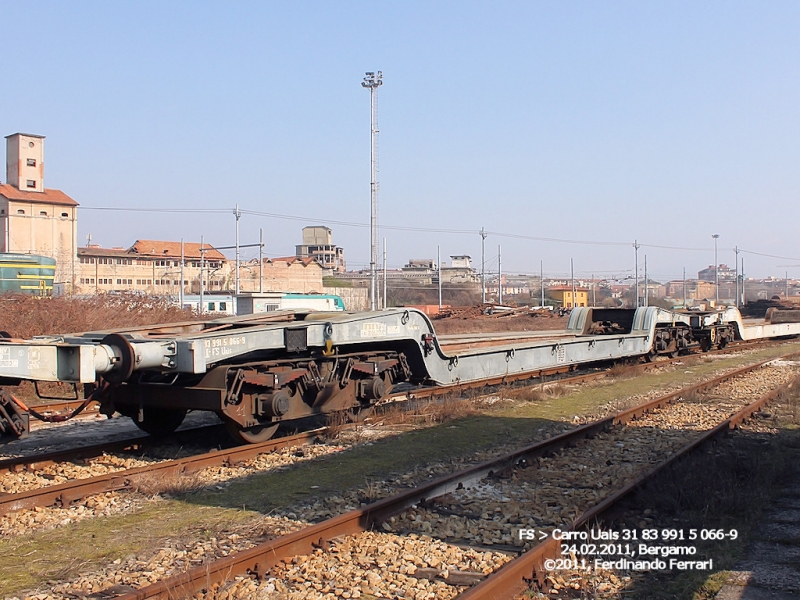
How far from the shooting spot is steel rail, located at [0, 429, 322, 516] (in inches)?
243

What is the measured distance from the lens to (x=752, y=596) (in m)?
4.36

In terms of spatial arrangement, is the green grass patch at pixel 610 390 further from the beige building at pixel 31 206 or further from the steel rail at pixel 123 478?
the beige building at pixel 31 206

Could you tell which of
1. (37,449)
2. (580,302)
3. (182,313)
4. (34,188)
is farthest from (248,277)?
(37,449)

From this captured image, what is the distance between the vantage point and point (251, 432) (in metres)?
8.50

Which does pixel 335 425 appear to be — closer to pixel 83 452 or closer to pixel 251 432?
pixel 251 432

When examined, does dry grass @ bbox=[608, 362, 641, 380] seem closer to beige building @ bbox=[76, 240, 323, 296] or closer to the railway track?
the railway track

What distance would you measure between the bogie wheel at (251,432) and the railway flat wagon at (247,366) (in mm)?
13

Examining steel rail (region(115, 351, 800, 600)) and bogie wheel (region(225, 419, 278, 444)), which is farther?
bogie wheel (region(225, 419, 278, 444))

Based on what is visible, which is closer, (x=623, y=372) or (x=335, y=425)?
(x=335, y=425)

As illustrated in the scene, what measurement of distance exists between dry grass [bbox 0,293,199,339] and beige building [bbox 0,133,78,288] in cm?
5675

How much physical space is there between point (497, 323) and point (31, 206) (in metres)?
53.8

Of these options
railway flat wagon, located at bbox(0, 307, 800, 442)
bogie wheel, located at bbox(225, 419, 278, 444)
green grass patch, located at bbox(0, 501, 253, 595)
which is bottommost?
green grass patch, located at bbox(0, 501, 253, 595)

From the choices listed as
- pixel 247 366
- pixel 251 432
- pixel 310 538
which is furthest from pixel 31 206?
pixel 310 538

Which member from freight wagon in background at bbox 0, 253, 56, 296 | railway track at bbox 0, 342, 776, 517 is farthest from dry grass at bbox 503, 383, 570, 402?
freight wagon in background at bbox 0, 253, 56, 296
